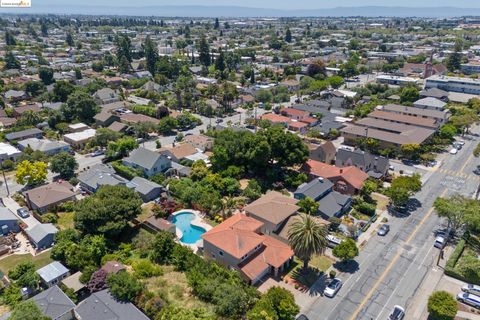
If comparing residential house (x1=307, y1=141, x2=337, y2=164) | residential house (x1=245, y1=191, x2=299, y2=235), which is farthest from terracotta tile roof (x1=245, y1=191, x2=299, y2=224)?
residential house (x1=307, y1=141, x2=337, y2=164)

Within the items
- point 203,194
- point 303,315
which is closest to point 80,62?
point 203,194

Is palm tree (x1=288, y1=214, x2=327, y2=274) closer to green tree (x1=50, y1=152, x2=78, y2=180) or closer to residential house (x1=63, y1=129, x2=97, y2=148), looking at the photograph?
green tree (x1=50, y1=152, x2=78, y2=180)

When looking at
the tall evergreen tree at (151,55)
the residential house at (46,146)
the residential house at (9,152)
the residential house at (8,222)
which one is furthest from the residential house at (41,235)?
the tall evergreen tree at (151,55)

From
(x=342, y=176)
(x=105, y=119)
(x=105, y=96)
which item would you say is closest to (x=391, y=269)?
(x=342, y=176)

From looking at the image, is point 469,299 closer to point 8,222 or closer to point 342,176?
point 342,176

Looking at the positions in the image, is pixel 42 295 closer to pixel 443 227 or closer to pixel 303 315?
pixel 303 315
